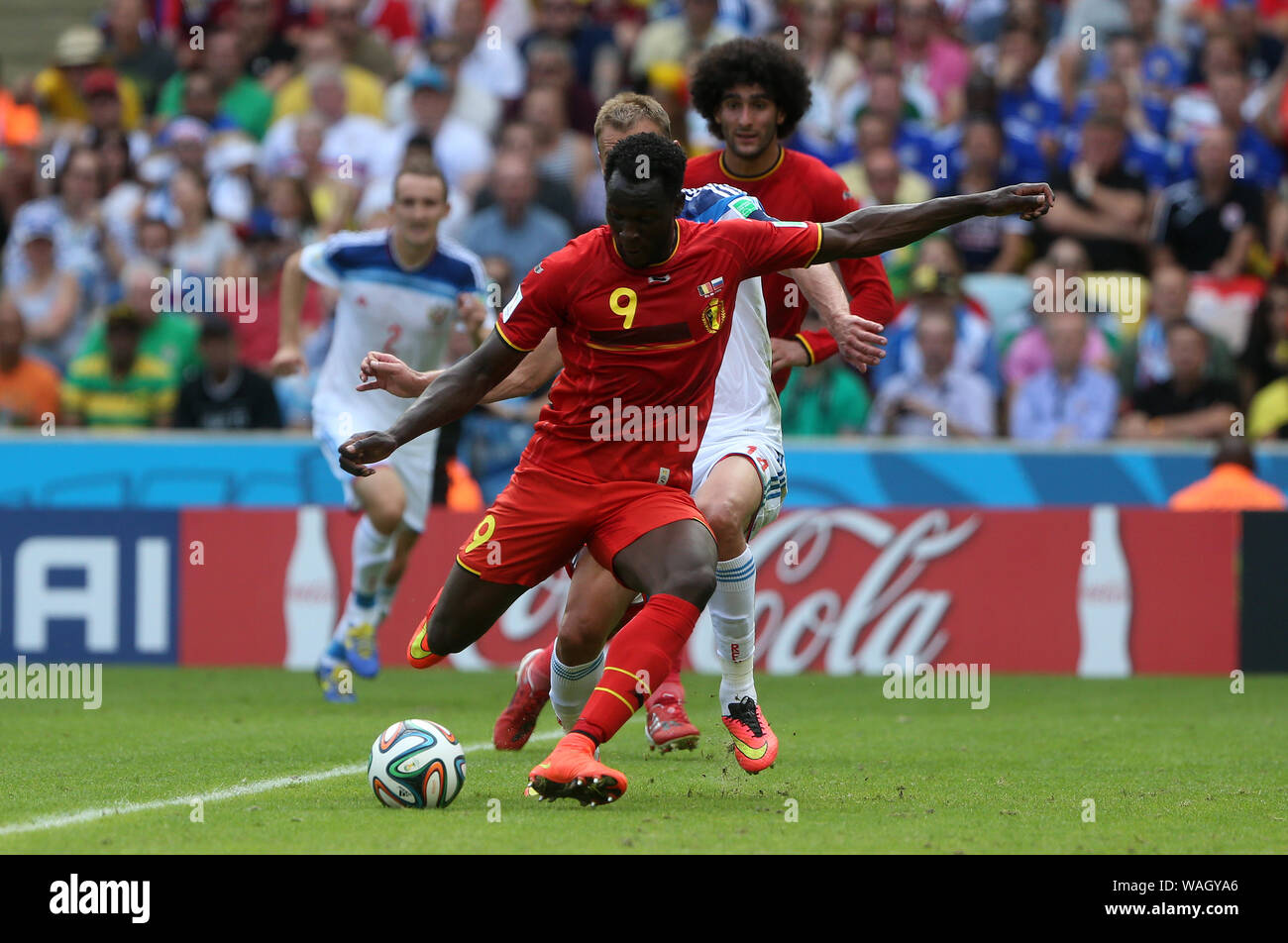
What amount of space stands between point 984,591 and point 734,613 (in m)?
5.50

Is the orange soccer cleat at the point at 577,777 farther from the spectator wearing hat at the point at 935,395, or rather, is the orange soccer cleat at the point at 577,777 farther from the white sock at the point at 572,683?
the spectator wearing hat at the point at 935,395

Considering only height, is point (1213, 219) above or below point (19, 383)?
above

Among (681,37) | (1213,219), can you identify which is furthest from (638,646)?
(681,37)

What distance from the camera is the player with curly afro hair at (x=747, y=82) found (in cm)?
836

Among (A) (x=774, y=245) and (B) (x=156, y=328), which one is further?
(B) (x=156, y=328)

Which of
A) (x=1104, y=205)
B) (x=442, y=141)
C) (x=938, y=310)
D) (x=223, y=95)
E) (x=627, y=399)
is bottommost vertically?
(x=627, y=399)

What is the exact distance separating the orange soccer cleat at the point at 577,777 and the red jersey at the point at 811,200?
266 centimetres

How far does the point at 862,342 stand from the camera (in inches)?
278

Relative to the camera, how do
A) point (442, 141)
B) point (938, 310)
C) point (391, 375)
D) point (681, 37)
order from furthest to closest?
point (681, 37) → point (442, 141) → point (938, 310) → point (391, 375)

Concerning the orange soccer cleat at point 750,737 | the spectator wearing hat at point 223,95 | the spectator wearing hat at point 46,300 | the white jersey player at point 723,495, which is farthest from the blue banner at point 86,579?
the orange soccer cleat at point 750,737

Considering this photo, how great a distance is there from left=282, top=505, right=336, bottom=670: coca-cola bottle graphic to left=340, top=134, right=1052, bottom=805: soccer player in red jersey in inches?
244

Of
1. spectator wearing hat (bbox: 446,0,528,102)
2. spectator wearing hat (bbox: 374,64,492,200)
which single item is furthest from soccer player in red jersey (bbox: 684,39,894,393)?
spectator wearing hat (bbox: 446,0,528,102)

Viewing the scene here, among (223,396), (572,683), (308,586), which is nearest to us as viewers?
(572,683)

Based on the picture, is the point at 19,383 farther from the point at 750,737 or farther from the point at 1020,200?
the point at 1020,200
